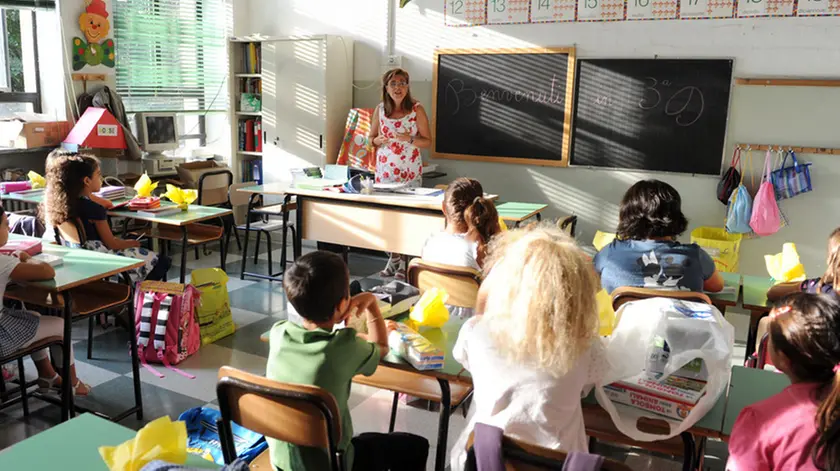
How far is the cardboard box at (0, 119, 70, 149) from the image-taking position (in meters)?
5.25

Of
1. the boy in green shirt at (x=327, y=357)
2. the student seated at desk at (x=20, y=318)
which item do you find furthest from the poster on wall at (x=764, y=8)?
the student seated at desk at (x=20, y=318)

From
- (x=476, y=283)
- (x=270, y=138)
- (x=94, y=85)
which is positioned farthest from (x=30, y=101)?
(x=476, y=283)

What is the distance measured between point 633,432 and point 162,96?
6.21 meters

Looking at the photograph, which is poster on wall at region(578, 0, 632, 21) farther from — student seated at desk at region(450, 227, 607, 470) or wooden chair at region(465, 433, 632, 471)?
Answer: wooden chair at region(465, 433, 632, 471)

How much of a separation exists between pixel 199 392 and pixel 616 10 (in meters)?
4.12

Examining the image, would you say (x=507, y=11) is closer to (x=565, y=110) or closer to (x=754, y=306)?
(x=565, y=110)

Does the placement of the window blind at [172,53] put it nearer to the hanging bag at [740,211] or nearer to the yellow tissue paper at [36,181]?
the yellow tissue paper at [36,181]

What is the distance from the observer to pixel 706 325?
1.74 metres

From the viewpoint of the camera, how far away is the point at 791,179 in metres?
4.84

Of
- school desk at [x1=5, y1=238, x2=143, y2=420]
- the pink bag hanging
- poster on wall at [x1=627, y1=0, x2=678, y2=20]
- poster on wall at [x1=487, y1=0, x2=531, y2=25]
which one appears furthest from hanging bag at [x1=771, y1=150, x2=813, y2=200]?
school desk at [x1=5, y1=238, x2=143, y2=420]

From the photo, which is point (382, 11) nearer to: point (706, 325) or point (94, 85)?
point (94, 85)

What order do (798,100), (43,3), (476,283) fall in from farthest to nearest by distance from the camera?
(43,3)
(798,100)
(476,283)

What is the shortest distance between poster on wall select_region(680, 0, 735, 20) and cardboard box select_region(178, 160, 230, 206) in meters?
3.96

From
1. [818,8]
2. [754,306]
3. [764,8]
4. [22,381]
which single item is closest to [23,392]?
[22,381]
